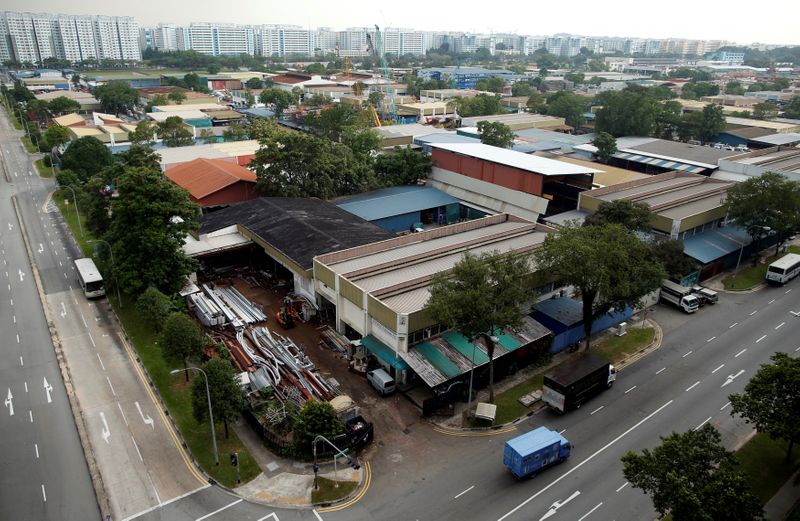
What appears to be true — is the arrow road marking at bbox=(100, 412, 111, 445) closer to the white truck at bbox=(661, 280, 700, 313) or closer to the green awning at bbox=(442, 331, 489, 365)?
the green awning at bbox=(442, 331, 489, 365)

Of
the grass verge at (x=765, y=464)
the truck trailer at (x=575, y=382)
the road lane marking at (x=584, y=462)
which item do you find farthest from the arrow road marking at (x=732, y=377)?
the truck trailer at (x=575, y=382)

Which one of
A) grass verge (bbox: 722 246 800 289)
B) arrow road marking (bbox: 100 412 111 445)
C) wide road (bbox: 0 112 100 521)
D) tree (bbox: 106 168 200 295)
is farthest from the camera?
grass verge (bbox: 722 246 800 289)

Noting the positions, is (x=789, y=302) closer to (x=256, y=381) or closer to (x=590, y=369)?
(x=590, y=369)

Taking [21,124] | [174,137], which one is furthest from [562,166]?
[21,124]


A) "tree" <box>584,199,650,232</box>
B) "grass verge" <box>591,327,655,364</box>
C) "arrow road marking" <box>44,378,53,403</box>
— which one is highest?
"tree" <box>584,199,650,232</box>

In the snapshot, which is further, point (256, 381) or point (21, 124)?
point (21, 124)

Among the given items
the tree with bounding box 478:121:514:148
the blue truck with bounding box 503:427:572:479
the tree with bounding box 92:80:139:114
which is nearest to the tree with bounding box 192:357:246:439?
the blue truck with bounding box 503:427:572:479

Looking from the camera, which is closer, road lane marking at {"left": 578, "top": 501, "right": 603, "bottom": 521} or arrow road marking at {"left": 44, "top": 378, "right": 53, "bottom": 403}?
road lane marking at {"left": 578, "top": 501, "right": 603, "bottom": 521}
